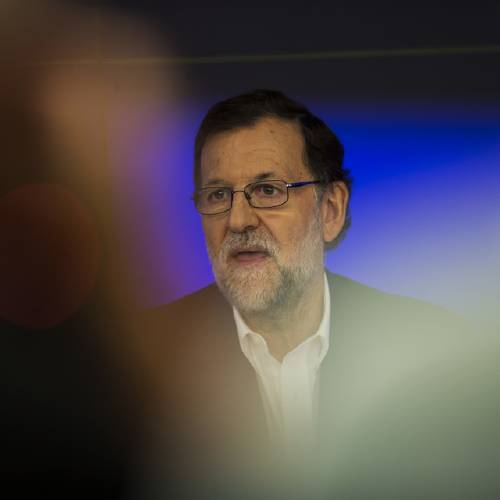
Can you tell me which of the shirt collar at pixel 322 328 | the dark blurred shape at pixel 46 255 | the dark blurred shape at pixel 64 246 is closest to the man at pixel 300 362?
the shirt collar at pixel 322 328

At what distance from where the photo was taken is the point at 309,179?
5.38 ft

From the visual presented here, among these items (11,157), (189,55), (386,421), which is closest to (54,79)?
(11,157)

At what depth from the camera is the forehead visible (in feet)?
5.09

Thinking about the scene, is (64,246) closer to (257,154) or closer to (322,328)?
(257,154)

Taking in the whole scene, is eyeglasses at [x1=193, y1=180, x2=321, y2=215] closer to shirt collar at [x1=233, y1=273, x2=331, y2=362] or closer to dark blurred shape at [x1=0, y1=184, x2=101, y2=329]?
shirt collar at [x1=233, y1=273, x2=331, y2=362]

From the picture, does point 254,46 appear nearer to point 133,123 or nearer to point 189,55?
point 189,55

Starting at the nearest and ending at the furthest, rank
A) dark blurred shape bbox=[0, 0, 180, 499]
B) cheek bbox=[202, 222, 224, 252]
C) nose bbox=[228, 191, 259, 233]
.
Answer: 1. nose bbox=[228, 191, 259, 233]
2. cheek bbox=[202, 222, 224, 252]
3. dark blurred shape bbox=[0, 0, 180, 499]

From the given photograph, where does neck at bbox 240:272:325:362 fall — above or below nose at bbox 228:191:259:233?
below

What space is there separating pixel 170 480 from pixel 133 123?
1423mm

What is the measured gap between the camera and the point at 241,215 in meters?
1.52

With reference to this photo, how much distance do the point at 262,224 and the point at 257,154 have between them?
0.25m

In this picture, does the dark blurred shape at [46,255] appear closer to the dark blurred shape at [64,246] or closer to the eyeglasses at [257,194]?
the dark blurred shape at [64,246]

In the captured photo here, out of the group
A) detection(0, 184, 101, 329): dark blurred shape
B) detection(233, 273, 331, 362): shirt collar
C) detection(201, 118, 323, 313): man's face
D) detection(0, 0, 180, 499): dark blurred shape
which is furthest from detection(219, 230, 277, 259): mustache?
detection(0, 184, 101, 329): dark blurred shape

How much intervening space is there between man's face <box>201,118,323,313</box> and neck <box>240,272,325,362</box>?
47mm
